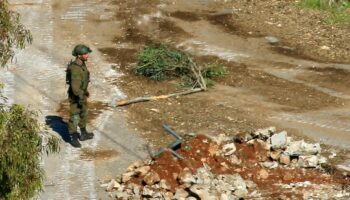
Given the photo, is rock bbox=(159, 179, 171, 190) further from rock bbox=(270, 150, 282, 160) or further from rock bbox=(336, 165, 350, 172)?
rock bbox=(336, 165, 350, 172)

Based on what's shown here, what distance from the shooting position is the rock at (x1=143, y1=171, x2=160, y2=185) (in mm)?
12823

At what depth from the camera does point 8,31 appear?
8.95 metres

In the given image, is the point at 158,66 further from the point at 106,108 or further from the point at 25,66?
the point at 25,66

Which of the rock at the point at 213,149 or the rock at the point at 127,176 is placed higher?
the rock at the point at 213,149

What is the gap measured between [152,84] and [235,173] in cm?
516

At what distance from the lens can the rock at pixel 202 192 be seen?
479 inches

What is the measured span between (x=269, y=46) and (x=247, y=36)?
912mm

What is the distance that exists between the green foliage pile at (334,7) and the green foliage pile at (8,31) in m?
14.3

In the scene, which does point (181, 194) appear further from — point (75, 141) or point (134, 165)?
point (75, 141)

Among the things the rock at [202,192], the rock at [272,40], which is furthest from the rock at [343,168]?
the rock at [272,40]

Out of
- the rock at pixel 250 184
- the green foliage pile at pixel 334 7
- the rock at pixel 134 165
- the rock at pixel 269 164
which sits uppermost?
the green foliage pile at pixel 334 7

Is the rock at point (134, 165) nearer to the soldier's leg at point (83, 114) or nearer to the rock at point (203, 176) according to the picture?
the rock at point (203, 176)

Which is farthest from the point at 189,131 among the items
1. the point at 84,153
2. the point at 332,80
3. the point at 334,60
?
the point at 334,60

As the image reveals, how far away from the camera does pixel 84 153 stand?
1447 cm
